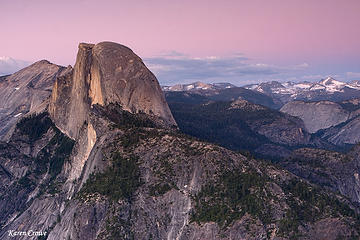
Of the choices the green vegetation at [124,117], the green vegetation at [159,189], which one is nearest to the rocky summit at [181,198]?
the green vegetation at [159,189]

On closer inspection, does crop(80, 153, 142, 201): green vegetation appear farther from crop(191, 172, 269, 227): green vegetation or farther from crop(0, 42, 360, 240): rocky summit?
crop(191, 172, 269, 227): green vegetation

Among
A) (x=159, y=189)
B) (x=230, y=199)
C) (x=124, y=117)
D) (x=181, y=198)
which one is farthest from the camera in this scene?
(x=124, y=117)

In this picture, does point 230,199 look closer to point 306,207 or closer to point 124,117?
point 306,207

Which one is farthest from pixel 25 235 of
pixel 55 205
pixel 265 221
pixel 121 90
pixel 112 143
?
pixel 265 221

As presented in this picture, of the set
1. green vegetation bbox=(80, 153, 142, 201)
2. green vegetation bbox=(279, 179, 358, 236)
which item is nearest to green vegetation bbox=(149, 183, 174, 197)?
green vegetation bbox=(80, 153, 142, 201)

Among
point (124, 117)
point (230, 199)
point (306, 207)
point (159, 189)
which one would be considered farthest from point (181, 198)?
point (124, 117)

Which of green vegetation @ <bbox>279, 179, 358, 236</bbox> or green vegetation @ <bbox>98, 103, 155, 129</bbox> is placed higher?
green vegetation @ <bbox>98, 103, 155, 129</bbox>
